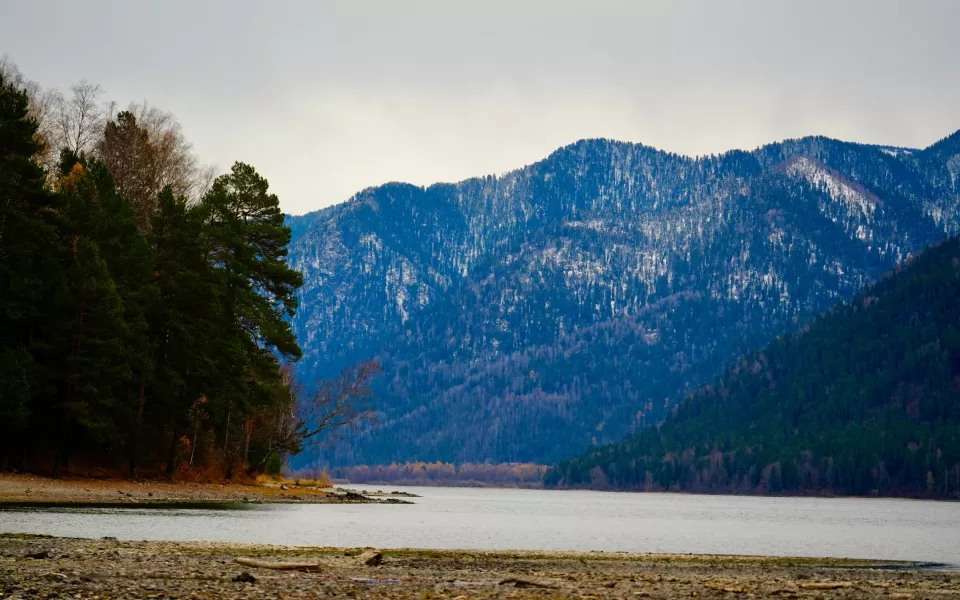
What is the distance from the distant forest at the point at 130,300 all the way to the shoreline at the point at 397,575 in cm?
2911

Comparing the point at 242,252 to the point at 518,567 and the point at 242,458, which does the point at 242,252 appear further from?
the point at 518,567

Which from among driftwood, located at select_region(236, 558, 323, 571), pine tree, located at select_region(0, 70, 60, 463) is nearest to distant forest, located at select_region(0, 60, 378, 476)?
pine tree, located at select_region(0, 70, 60, 463)

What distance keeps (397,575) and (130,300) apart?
42.9 metres

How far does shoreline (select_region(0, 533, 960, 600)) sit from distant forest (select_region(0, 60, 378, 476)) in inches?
1146

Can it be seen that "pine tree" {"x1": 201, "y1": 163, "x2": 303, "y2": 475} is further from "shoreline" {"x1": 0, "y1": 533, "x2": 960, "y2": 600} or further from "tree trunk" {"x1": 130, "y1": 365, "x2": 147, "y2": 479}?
"shoreline" {"x1": 0, "y1": 533, "x2": 960, "y2": 600}

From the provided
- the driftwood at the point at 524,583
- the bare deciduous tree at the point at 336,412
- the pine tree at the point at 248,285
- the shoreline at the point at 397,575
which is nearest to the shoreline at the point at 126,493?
the pine tree at the point at 248,285

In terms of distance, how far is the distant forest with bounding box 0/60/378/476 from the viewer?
6162 centimetres

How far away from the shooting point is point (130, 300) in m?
67.1

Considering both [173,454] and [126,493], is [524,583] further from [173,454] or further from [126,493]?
[173,454]

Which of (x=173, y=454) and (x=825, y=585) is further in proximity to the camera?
(x=173, y=454)

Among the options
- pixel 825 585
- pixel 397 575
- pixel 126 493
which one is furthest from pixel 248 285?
pixel 825 585

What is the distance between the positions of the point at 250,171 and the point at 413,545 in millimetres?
41786

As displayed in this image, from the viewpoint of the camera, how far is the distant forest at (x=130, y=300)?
61625 mm

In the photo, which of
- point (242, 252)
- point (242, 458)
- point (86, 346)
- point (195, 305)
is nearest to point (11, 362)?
point (86, 346)
